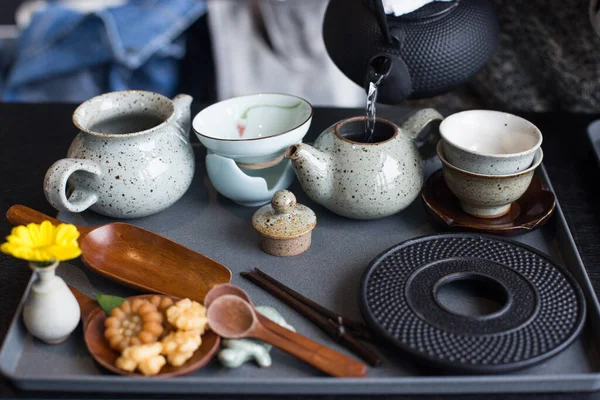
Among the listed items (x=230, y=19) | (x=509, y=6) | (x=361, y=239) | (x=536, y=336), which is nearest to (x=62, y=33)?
(x=230, y=19)

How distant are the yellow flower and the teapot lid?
24 cm

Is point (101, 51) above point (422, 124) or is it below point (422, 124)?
below

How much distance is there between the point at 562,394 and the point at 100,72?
149cm

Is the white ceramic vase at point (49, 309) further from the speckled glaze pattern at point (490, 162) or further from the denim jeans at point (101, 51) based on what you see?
the denim jeans at point (101, 51)

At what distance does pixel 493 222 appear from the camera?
839 millimetres

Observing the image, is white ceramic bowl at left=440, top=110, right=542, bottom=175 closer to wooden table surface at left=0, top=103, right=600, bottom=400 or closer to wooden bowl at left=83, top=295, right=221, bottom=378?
wooden table surface at left=0, top=103, right=600, bottom=400

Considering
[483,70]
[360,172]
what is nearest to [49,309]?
[360,172]

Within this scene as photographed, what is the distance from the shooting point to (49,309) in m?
0.64

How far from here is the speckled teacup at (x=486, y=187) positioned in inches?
31.4

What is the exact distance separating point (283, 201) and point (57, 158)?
18.5 inches

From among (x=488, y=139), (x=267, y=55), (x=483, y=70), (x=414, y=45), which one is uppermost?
(x=414, y=45)

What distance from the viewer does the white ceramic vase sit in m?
0.64

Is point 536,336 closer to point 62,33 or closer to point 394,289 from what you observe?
point 394,289

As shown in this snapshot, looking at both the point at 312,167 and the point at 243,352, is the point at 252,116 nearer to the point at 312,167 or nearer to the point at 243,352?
the point at 312,167
